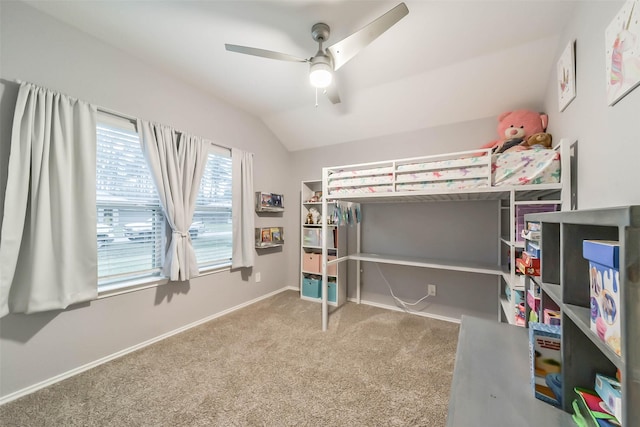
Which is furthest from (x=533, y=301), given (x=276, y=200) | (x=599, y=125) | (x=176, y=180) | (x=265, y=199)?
(x=276, y=200)

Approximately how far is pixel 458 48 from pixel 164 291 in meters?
3.31

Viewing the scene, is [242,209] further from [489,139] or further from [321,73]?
[489,139]

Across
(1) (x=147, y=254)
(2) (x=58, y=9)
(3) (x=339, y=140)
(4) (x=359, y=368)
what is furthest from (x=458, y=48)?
(1) (x=147, y=254)

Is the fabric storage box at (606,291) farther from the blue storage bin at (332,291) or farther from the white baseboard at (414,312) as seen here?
the blue storage bin at (332,291)

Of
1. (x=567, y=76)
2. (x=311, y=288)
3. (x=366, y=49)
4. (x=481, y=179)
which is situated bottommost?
(x=311, y=288)

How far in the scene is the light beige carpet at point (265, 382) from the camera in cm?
139

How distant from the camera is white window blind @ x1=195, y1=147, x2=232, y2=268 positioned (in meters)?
2.66

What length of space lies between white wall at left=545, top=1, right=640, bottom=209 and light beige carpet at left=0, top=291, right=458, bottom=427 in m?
1.45

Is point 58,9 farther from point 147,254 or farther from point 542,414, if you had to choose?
point 542,414

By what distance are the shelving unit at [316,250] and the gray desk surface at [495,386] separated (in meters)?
2.12

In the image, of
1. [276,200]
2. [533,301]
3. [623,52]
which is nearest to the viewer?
[623,52]

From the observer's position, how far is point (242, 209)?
9.77 ft

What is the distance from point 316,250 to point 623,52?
3.14 metres

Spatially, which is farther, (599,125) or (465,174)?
(465,174)
